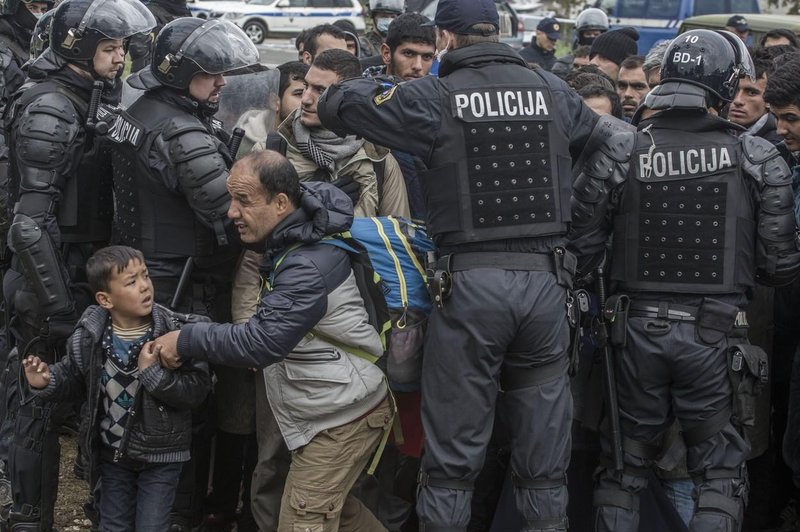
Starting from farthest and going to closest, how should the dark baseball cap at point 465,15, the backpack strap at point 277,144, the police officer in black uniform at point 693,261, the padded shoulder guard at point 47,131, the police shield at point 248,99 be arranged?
1. the police shield at point 248,99
2. the backpack strap at point 277,144
3. the padded shoulder guard at point 47,131
4. the police officer in black uniform at point 693,261
5. the dark baseball cap at point 465,15

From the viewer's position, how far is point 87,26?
5.09m

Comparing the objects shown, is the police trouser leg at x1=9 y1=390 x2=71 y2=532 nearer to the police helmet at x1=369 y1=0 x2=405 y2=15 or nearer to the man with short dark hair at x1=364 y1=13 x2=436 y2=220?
the man with short dark hair at x1=364 y1=13 x2=436 y2=220

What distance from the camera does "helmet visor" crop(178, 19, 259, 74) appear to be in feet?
15.8

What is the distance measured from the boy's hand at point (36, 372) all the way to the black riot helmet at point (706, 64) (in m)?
2.79

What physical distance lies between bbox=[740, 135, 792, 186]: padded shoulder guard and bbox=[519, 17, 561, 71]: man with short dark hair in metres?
7.11

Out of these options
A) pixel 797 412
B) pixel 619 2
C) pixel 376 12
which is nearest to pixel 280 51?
pixel 619 2

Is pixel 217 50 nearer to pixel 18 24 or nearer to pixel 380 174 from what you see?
pixel 380 174

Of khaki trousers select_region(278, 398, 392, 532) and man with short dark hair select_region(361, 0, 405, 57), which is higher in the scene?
man with short dark hair select_region(361, 0, 405, 57)

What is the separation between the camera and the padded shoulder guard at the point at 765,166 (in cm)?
443

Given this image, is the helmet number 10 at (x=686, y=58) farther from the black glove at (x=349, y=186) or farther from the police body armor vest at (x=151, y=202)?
the police body armor vest at (x=151, y=202)

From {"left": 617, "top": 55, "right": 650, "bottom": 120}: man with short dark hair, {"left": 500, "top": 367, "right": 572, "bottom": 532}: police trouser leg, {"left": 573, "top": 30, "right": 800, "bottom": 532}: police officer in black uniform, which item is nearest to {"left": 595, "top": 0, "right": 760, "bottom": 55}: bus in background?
{"left": 617, "top": 55, "right": 650, "bottom": 120}: man with short dark hair

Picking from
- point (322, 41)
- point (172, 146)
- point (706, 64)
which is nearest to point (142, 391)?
point (172, 146)

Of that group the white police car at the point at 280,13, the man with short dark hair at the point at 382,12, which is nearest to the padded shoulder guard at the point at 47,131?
the man with short dark hair at the point at 382,12

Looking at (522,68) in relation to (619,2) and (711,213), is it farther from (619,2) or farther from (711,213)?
(619,2)
